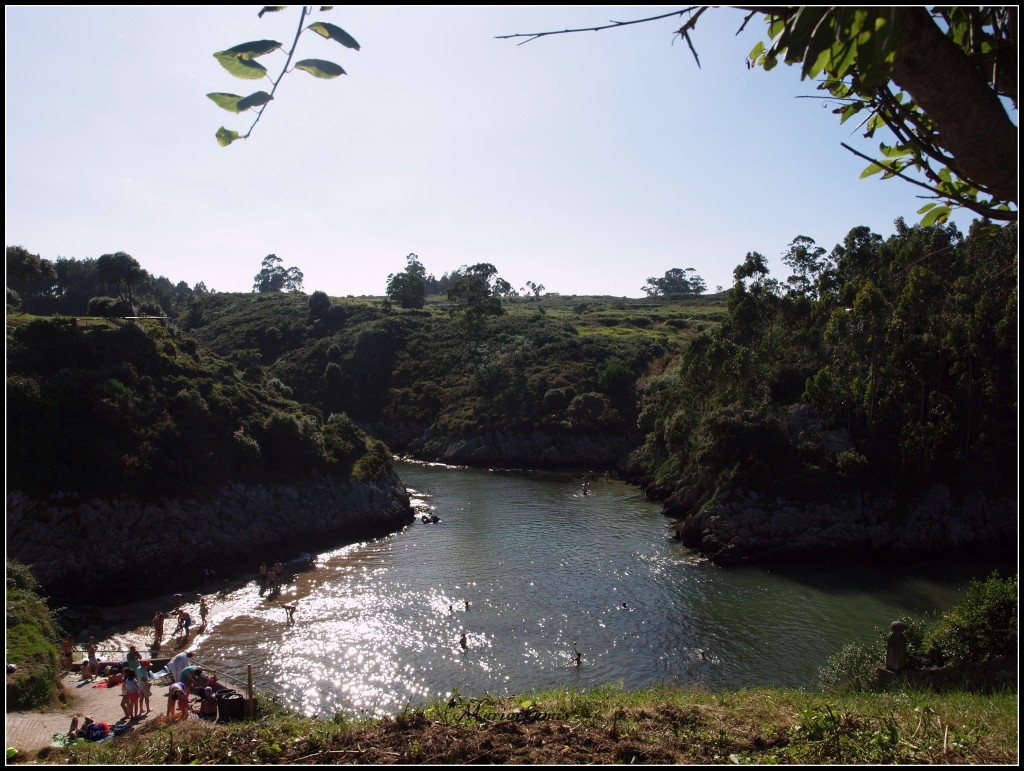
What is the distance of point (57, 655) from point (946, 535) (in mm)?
37466

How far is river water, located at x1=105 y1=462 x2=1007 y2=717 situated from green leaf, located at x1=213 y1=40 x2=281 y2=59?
15.6 metres

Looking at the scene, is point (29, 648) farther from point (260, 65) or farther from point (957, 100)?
point (957, 100)

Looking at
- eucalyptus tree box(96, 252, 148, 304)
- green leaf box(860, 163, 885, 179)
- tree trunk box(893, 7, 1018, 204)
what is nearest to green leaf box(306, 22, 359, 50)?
tree trunk box(893, 7, 1018, 204)

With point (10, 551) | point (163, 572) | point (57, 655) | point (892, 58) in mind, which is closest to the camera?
point (892, 58)

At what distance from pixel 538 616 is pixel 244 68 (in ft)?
79.7

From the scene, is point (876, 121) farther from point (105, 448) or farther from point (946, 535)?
point (946, 535)

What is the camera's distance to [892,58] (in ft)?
9.04

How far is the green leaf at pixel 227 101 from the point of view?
2898 millimetres

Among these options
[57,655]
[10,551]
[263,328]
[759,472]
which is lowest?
[57,655]

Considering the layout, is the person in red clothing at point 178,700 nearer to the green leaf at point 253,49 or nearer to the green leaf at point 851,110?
the green leaf at point 253,49

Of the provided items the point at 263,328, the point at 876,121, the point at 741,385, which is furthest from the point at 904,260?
the point at 263,328

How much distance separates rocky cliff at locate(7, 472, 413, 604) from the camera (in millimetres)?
24656

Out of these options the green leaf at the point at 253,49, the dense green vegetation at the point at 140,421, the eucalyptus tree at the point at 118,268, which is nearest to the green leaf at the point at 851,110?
the green leaf at the point at 253,49

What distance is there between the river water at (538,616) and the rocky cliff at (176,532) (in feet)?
5.53
